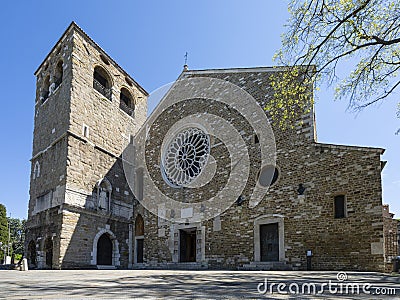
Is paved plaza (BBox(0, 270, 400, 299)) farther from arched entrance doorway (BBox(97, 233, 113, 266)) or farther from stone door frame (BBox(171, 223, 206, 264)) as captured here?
arched entrance doorway (BBox(97, 233, 113, 266))

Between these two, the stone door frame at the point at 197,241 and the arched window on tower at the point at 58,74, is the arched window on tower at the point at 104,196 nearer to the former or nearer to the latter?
the stone door frame at the point at 197,241

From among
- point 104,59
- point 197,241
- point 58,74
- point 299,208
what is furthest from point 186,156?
point 58,74

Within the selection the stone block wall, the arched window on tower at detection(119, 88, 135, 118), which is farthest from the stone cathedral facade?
the arched window on tower at detection(119, 88, 135, 118)

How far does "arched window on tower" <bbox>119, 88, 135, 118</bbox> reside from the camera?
66.1 ft

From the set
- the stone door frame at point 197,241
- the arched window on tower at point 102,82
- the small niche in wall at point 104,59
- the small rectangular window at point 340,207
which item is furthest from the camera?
the small niche in wall at point 104,59

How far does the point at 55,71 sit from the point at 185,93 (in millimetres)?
6993

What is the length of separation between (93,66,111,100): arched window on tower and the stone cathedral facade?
6cm

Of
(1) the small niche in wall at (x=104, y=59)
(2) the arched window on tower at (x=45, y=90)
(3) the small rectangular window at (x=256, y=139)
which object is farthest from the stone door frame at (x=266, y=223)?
(2) the arched window on tower at (x=45, y=90)

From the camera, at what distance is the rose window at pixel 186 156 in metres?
15.8

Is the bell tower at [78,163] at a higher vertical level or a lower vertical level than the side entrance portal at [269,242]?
higher

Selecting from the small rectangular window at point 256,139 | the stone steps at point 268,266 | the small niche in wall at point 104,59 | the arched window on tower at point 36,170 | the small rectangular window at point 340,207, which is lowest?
the stone steps at point 268,266

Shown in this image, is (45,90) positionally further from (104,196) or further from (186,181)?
(186,181)

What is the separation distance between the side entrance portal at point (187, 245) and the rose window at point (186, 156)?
7.29 ft

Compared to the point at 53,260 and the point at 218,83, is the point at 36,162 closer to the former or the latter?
the point at 53,260
